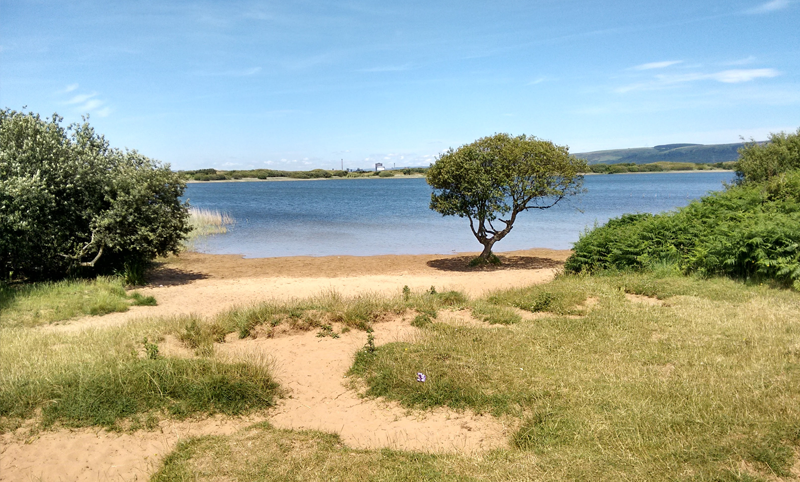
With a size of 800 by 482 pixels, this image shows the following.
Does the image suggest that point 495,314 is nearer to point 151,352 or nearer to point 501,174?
point 151,352

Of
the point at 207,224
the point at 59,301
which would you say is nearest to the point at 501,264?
the point at 59,301

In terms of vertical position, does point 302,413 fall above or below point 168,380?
below

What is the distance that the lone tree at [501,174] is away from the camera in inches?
771

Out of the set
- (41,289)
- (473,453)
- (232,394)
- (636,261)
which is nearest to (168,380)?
(232,394)

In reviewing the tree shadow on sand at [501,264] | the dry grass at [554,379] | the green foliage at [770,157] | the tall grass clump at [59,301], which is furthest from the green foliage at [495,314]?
the green foliage at [770,157]

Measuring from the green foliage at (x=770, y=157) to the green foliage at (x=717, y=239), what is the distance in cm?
1093

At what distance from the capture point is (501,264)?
2120 centimetres

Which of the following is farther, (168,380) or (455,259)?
(455,259)

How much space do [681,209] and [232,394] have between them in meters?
13.8

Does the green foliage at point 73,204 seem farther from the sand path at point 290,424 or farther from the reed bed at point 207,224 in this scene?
the reed bed at point 207,224

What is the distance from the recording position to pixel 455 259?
23.0 meters

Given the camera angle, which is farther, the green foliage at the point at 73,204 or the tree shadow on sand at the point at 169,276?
the tree shadow on sand at the point at 169,276

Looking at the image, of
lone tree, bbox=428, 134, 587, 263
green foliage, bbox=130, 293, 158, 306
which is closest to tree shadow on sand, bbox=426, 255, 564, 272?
lone tree, bbox=428, 134, 587, 263

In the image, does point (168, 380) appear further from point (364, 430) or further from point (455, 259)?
point (455, 259)
